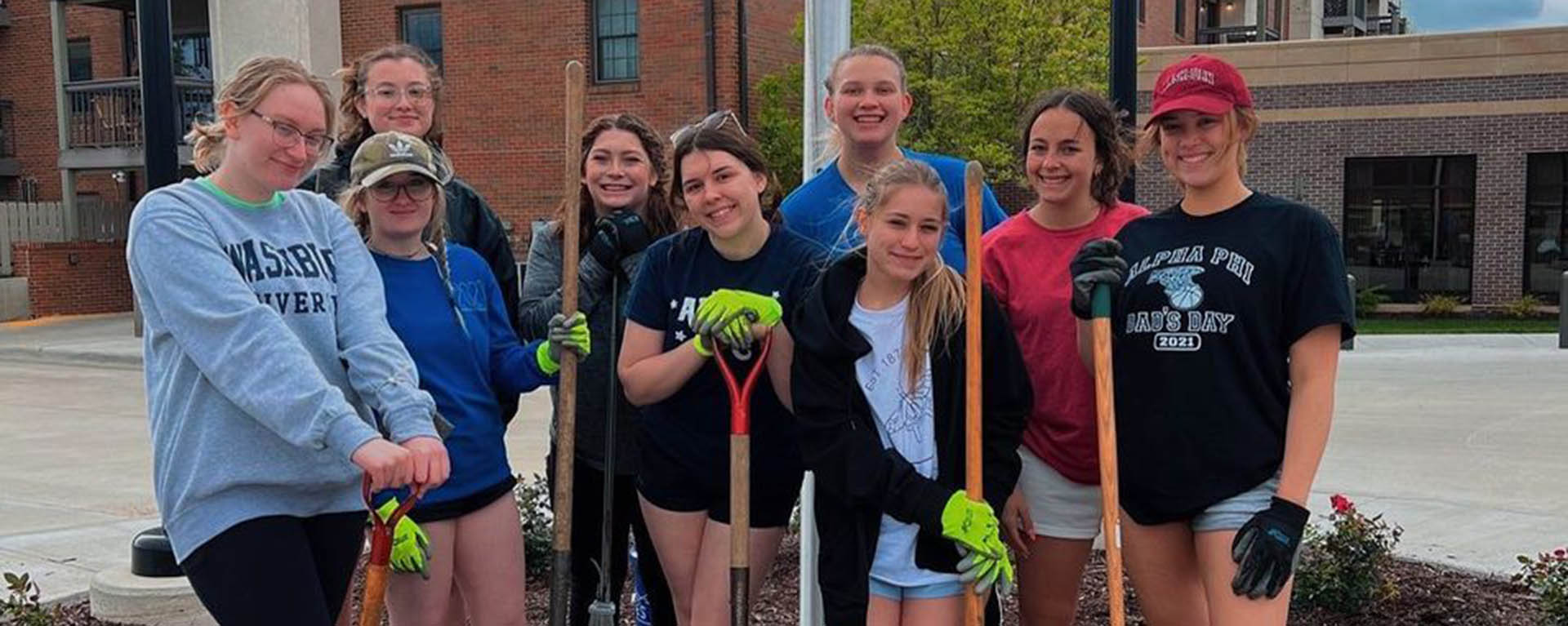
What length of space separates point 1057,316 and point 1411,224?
2292 cm

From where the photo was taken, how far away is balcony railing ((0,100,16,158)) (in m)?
27.1

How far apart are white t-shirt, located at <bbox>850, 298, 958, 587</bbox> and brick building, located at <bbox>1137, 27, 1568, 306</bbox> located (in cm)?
2025

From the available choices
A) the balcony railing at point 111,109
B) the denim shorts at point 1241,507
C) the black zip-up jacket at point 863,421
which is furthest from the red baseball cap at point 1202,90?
the balcony railing at point 111,109

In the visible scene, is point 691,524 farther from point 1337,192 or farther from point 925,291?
point 1337,192

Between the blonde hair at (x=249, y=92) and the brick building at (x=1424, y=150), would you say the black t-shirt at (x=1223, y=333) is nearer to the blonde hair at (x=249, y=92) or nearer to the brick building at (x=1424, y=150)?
the blonde hair at (x=249, y=92)

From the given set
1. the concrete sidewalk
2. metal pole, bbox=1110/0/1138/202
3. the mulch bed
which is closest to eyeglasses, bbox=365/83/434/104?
the mulch bed

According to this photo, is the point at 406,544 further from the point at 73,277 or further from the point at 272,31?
the point at 73,277

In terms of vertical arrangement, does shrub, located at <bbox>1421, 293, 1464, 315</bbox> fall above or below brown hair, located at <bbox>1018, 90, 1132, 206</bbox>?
below

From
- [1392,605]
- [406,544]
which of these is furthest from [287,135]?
[1392,605]

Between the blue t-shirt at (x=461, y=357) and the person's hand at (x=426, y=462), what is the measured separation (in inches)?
15.1

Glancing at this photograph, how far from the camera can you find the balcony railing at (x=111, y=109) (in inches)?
900

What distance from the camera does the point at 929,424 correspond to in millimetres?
3156

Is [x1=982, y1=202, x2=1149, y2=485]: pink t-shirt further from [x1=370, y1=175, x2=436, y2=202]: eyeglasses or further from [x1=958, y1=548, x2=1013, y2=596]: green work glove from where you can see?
[x1=370, y1=175, x2=436, y2=202]: eyeglasses

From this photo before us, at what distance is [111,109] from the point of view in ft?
76.5
